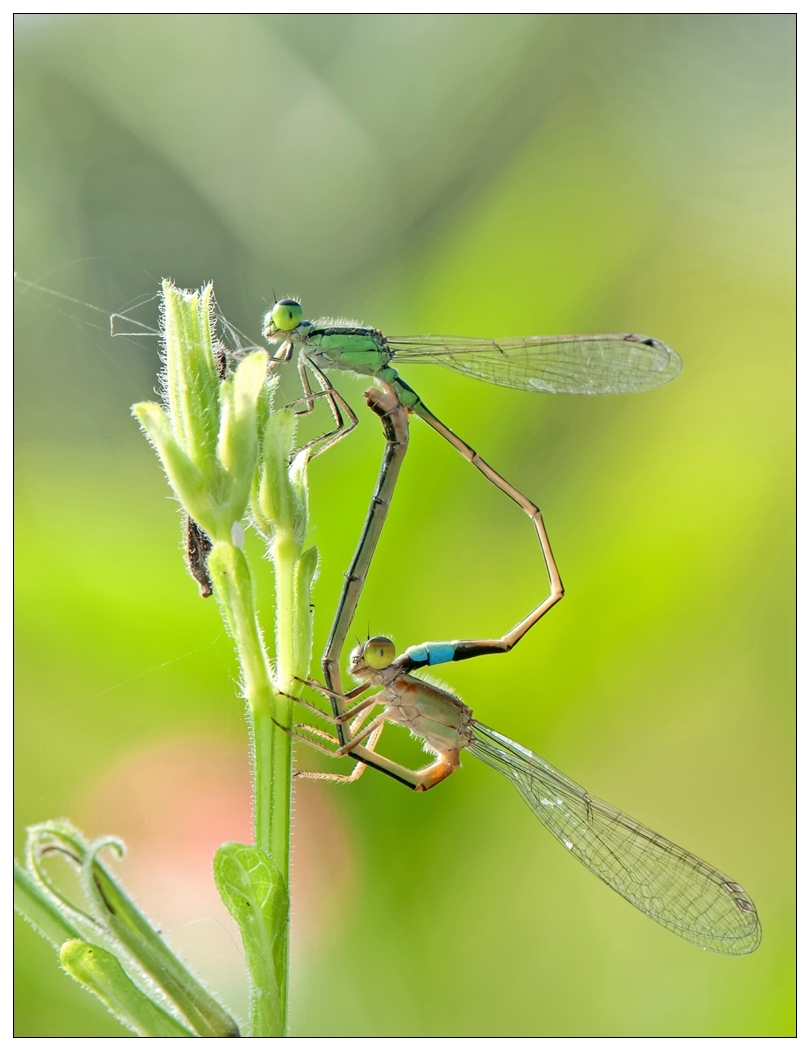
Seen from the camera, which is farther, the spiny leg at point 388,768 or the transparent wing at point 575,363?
the transparent wing at point 575,363

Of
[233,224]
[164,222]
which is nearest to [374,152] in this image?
[233,224]

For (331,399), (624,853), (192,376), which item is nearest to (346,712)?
(331,399)

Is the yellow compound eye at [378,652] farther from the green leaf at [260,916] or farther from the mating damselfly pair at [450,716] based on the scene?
the green leaf at [260,916]

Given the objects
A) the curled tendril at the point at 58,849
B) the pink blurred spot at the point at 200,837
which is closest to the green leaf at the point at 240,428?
the curled tendril at the point at 58,849

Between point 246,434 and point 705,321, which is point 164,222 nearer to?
point 705,321

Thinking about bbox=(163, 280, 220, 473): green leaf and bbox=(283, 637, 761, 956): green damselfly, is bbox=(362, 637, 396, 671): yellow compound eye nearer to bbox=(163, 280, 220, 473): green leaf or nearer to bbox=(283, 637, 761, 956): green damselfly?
bbox=(283, 637, 761, 956): green damselfly

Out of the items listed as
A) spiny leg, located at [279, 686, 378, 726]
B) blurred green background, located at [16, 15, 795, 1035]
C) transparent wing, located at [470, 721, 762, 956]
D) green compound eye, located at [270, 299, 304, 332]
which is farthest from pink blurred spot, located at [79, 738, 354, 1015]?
green compound eye, located at [270, 299, 304, 332]

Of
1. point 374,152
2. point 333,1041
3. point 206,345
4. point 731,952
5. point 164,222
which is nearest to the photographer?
point 206,345
